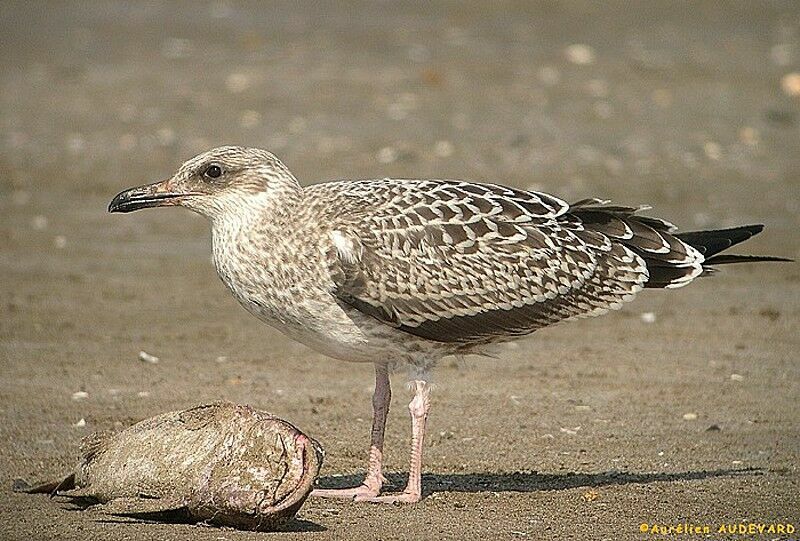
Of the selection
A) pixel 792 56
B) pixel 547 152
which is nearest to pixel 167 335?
pixel 547 152

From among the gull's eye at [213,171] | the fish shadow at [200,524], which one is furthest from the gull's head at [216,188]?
the fish shadow at [200,524]

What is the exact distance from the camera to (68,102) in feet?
57.8

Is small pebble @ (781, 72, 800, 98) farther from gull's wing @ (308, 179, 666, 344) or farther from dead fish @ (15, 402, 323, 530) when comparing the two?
dead fish @ (15, 402, 323, 530)

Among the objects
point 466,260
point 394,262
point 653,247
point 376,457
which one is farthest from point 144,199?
point 653,247

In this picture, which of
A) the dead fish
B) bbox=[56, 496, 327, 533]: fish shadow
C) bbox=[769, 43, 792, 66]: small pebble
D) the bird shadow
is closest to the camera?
the dead fish

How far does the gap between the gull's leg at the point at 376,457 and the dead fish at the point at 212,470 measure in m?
0.80

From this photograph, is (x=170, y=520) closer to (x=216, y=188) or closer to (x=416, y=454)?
(x=416, y=454)

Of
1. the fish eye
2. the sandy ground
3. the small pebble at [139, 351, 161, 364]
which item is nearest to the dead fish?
the sandy ground

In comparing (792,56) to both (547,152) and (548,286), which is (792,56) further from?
(548,286)

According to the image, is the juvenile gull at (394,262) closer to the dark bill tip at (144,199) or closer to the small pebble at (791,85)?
the dark bill tip at (144,199)

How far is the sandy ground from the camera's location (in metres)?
8.02

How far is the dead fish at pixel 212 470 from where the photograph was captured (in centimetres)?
659

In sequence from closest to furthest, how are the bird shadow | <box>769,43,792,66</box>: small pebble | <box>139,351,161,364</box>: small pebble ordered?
the bird shadow → <box>139,351,161,364</box>: small pebble → <box>769,43,792,66</box>: small pebble

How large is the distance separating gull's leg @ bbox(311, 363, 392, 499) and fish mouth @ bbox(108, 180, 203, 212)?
138 centimetres
